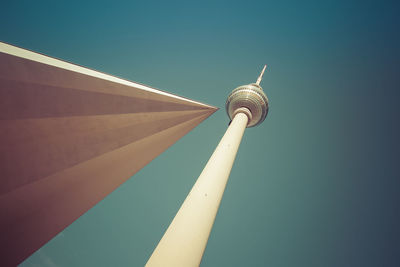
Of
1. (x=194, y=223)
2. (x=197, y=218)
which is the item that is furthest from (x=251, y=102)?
(x=194, y=223)

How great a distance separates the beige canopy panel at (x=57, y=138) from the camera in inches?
166

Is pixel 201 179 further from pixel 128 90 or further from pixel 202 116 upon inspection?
pixel 202 116

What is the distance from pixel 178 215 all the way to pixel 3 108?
5.08 meters

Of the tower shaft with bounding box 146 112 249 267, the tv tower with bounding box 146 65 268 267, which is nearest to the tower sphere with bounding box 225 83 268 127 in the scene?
the tv tower with bounding box 146 65 268 267

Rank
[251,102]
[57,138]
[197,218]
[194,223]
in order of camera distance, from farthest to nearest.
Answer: [251,102], [57,138], [197,218], [194,223]

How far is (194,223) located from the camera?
518cm

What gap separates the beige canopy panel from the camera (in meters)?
4.21

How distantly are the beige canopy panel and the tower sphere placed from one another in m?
12.2

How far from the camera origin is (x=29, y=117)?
452 centimetres

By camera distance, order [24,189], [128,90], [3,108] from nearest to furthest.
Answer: [3,108], [24,189], [128,90]

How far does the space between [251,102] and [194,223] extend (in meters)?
16.1

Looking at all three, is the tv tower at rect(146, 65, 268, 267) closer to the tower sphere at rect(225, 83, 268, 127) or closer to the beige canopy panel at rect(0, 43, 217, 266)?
the beige canopy panel at rect(0, 43, 217, 266)

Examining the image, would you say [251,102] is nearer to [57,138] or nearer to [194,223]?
[194,223]

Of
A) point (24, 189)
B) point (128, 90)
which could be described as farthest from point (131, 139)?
point (24, 189)
